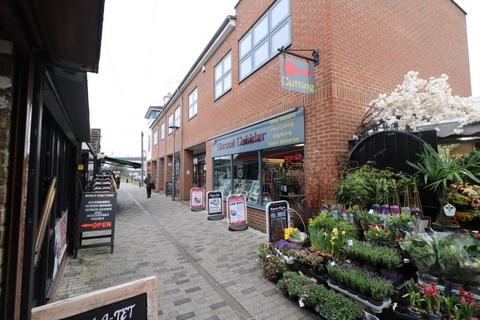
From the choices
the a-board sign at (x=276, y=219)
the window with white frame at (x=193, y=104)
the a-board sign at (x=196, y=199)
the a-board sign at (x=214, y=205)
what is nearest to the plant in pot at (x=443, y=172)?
the a-board sign at (x=276, y=219)

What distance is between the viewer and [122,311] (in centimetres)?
193

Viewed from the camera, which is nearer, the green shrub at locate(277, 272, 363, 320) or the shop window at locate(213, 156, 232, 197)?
the green shrub at locate(277, 272, 363, 320)

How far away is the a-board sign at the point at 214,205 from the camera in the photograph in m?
9.25

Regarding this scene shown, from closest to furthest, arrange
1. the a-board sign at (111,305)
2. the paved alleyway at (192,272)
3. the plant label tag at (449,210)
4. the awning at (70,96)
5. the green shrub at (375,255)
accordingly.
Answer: the a-board sign at (111,305)
the awning at (70,96)
the green shrub at (375,255)
the plant label tag at (449,210)
the paved alleyway at (192,272)

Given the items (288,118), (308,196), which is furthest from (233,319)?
(288,118)

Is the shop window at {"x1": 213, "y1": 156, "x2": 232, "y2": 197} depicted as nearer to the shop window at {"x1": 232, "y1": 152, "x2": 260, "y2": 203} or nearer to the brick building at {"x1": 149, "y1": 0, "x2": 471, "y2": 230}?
the brick building at {"x1": 149, "y1": 0, "x2": 471, "y2": 230}

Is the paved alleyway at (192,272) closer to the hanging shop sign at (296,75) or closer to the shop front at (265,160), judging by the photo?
the shop front at (265,160)

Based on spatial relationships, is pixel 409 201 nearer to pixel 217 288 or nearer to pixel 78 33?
pixel 217 288

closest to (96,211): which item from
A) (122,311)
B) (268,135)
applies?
(122,311)

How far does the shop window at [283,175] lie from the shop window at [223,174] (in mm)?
2297

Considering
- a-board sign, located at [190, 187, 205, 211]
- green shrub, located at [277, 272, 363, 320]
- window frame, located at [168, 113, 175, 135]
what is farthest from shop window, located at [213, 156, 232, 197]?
window frame, located at [168, 113, 175, 135]

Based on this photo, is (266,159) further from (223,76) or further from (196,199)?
(196,199)

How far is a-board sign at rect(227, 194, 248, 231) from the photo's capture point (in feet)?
24.5

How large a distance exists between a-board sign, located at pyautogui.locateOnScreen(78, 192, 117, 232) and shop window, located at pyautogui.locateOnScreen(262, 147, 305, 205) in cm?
401
